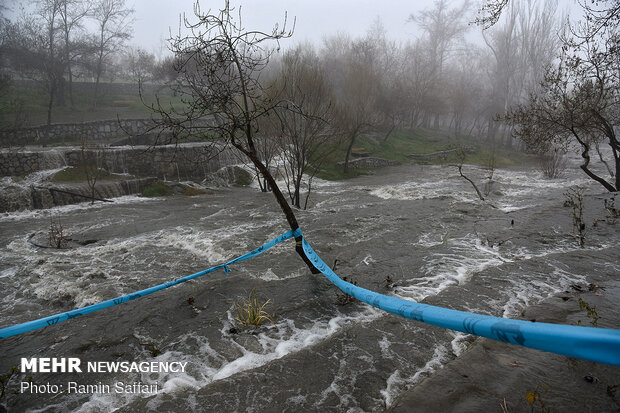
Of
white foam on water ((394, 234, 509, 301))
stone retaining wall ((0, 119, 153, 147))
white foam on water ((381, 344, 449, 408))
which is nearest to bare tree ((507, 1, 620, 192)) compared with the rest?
white foam on water ((394, 234, 509, 301))

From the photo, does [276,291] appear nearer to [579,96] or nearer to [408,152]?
[579,96]

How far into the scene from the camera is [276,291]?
5.68 meters

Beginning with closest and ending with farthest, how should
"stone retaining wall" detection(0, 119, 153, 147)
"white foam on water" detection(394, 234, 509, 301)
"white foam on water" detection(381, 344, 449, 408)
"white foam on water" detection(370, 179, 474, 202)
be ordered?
1. "white foam on water" detection(381, 344, 449, 408)
2. "white foam on water" detection(394, 234, 509, 301)
3. "white foam on water" detection(370, 179, 474, 202)
4. "stone retaining wall" detection(0, 119, 153, 147)

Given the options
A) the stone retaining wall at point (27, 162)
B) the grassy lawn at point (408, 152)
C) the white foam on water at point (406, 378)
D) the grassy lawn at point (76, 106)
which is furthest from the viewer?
the grassy lawn at point (408, 152)

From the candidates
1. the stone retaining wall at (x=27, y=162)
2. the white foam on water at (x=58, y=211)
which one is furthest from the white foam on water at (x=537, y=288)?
the stone retaining wall at (x=27, y=162)

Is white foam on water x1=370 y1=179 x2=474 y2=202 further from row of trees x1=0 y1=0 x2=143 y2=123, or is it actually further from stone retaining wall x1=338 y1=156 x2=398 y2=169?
row of trees x1=0 y1=0 x2=143 y2=123

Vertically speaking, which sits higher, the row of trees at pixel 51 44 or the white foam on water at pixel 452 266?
the row of trees at pixel 51 44

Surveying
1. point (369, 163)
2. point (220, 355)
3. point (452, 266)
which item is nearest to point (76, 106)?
point (369, 163)

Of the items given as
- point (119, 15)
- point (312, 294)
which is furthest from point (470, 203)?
point (119, 15)

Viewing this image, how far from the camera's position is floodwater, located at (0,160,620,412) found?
340 cm

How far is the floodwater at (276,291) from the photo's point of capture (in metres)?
3.40

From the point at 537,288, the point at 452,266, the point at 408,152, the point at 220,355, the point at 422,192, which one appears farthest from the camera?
the point at 408,152

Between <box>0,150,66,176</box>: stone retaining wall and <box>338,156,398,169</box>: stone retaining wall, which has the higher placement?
<box>338,156,398,169</box>: stone retaining wall

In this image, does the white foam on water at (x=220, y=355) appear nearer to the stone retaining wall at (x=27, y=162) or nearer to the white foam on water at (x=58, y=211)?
the white foam on water at (x=58, y=211)
